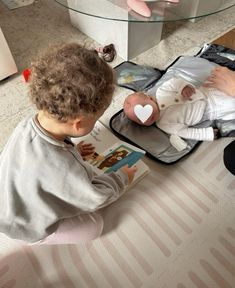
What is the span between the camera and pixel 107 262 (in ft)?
3.00

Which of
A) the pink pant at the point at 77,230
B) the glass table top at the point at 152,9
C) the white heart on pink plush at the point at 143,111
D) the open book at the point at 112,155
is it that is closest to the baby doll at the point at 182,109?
the white heart on pink plush at the point at 143,111

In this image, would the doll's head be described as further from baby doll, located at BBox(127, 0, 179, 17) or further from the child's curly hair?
the child's curly hair

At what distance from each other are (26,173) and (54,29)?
1.36 meters

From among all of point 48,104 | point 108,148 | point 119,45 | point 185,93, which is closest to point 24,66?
point 119,45

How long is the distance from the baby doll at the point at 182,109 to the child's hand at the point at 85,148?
214 millimetres

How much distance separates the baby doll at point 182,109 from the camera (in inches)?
45.6

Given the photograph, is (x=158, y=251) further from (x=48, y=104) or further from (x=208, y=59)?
(x=208, y=59)

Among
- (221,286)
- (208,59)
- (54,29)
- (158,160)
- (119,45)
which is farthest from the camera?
(54,29)

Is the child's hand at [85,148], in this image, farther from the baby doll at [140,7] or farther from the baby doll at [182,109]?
the baby doll at [140,7]

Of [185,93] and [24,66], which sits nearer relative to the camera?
[185,93]

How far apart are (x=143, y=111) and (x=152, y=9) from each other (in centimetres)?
37

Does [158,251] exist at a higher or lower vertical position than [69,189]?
lower

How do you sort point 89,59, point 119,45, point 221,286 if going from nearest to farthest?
point 89,59, point 221,286, point 119,45

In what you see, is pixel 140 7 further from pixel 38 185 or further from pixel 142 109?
pixel 38 185
